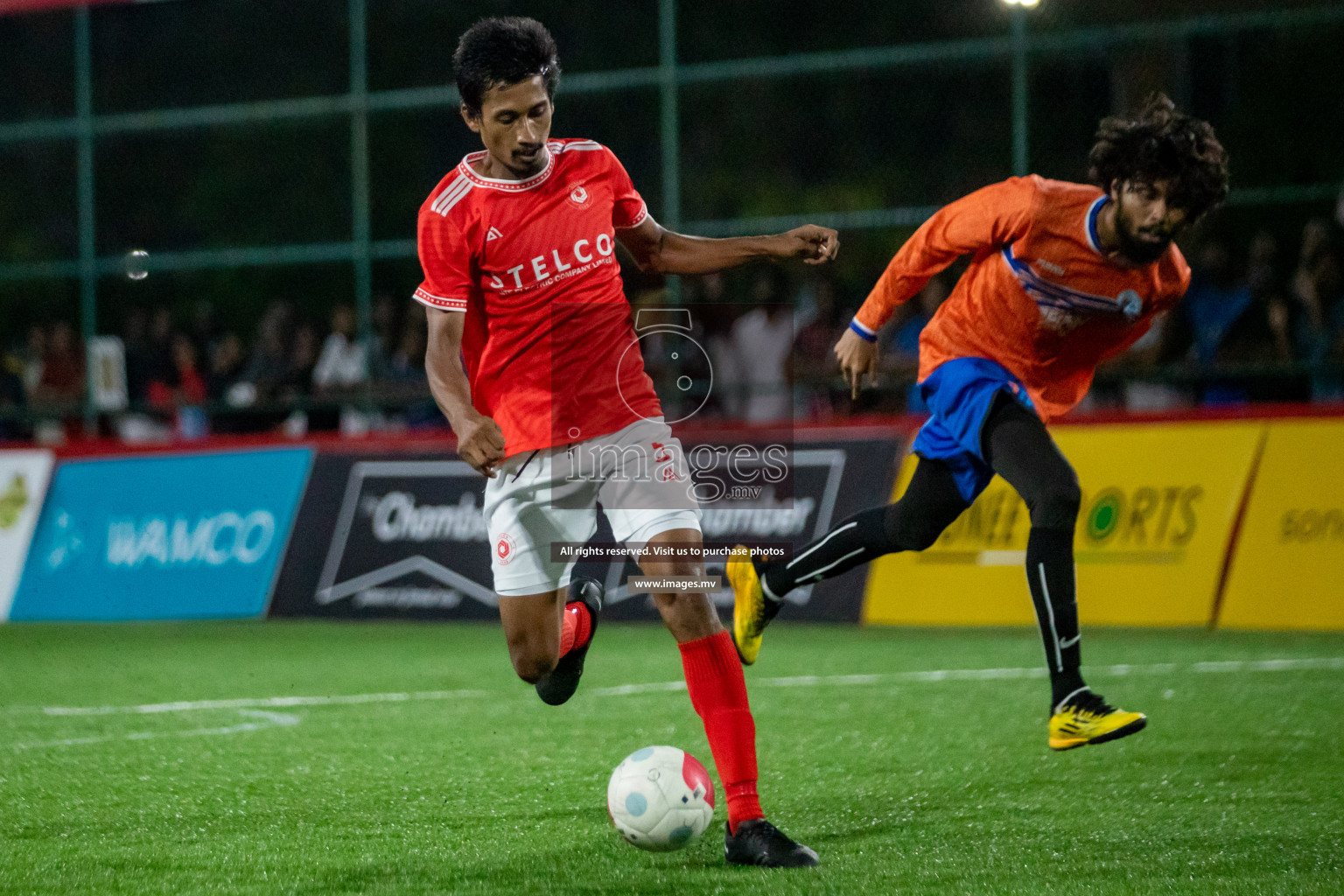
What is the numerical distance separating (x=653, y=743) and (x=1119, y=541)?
4462mm

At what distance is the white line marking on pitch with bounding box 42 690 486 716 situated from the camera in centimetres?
783

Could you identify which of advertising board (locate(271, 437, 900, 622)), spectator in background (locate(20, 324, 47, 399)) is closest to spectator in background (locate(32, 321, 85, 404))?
spectator in background (locate(20, 324, 47, 399))

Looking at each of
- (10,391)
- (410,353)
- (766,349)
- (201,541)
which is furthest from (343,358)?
(10,391)

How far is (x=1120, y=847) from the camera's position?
475 centimetres

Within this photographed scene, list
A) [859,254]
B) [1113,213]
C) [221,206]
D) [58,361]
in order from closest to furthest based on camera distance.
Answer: [1113,213] → [58,361] → [859,254] → [221,206]

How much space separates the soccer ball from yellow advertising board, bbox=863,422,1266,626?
18.2ft

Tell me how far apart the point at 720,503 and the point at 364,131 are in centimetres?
516

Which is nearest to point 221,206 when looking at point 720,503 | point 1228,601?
point 720,503

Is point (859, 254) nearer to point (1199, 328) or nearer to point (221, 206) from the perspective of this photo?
point (1199, 328)

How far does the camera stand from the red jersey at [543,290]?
195 inches

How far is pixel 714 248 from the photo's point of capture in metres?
5.24

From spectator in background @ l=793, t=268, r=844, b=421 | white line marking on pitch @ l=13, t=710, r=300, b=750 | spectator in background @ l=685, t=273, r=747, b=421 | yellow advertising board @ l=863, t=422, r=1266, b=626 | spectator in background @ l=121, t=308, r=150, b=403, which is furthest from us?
spectator in background @ l=121, t=308, r=150, b=403

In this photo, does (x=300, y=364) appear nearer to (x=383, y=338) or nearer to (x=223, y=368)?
(x=383, y=338)

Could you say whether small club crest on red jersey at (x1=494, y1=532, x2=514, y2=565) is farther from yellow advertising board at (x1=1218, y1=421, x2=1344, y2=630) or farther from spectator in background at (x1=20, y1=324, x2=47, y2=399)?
spectator in background at (x1=20, y1=324, x2=47, y2=399)
